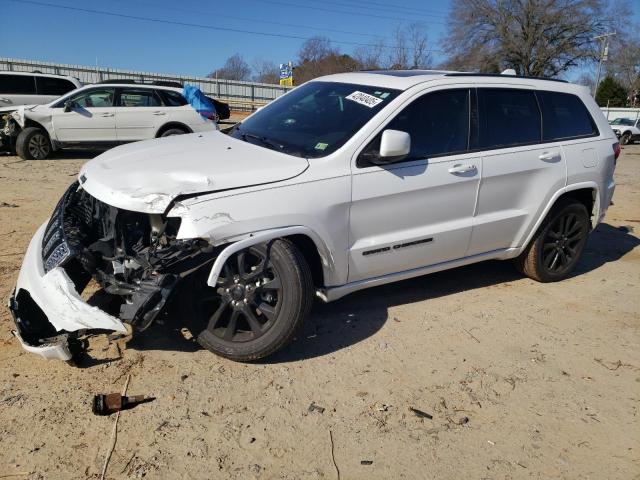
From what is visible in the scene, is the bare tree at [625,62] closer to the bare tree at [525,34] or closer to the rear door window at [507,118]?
the bare tree at [525,34]

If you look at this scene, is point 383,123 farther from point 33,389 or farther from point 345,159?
point 33,389

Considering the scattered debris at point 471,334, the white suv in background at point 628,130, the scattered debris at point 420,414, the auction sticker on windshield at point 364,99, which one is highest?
the auction sticker on windshield at point 364,99

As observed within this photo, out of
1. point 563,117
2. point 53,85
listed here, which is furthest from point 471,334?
point 53,85

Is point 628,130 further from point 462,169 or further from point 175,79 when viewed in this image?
point 462,169

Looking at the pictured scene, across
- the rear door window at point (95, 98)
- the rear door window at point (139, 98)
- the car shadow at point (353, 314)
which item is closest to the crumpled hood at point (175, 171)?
the car shadow at point (353, 314)

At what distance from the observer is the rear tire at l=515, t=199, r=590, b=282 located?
495 centimetres

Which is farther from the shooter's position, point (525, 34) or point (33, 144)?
point (525, 34)

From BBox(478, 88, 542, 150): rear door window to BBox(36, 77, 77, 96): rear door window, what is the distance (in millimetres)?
12513

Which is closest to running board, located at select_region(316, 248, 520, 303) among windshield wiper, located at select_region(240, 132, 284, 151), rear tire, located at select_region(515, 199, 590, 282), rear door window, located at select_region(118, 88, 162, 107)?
rear tire, located at select_region(515, 199, 590, 282)

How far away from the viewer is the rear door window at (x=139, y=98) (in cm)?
1191

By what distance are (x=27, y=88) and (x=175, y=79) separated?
20098 millimetres

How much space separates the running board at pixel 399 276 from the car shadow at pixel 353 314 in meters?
0.30

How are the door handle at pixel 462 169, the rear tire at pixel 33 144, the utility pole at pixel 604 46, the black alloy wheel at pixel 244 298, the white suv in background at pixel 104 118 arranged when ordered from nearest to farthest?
the black alloy wheel at pixel 244 298 → the door handle at pixel 462 169 → the rear tire at pixel 33 144 → the white suv in background at pixel 104 118 → the utility pole at pixel 604 46

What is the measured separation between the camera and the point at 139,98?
12.1m
